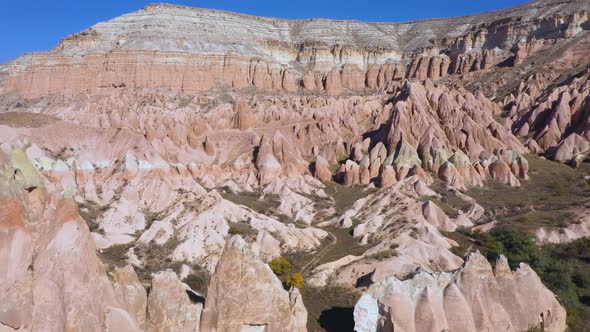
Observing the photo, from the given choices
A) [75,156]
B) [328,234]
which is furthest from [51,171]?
[328,234]

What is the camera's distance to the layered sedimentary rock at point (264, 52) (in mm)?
97312

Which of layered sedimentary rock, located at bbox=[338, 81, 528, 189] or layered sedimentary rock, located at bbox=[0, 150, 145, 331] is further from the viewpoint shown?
layered sedimentary rock, located at bbox=[338, 81, 528, 189]

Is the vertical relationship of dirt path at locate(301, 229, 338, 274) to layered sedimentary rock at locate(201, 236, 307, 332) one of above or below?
below

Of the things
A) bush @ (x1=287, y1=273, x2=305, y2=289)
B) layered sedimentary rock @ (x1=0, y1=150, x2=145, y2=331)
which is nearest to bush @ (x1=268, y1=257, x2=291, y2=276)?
bush @ (x1=287, y1=273, x2=305, y2=289)

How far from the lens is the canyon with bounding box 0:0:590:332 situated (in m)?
11.9

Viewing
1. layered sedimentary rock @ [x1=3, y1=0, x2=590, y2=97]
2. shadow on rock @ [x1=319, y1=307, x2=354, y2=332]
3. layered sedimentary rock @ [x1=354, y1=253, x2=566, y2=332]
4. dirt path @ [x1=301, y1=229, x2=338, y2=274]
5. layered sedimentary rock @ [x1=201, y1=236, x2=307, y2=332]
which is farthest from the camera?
layered sedimentary rock @ [x1=3, y1=0, x2=590, y2=97]

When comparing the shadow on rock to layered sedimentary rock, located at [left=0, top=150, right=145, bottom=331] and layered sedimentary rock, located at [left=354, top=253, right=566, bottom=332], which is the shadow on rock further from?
layered sedimentary rock, located at [left=0, top=150, right=145, bottom=331]

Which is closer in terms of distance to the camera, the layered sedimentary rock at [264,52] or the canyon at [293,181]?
the canyon at [293,181]

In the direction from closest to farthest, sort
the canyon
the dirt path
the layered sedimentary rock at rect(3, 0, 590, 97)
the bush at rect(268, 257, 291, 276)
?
the canyon < the bush at rect(268, 257, 291, 276) < the dirt path < the layered sedimentary rock at rect(3, 0, 590, 97)

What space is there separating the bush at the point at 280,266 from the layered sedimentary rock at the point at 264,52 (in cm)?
7580

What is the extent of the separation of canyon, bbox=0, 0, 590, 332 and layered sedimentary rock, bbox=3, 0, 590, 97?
47 centimetres

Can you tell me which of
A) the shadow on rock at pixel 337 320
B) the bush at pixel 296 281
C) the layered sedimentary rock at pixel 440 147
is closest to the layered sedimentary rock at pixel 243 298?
the shadow on rock at pixel 337 320

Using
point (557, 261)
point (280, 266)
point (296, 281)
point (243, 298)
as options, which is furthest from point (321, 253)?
point (243, 298)

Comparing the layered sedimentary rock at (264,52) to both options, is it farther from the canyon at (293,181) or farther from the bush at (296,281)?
the bush at (296,281)
